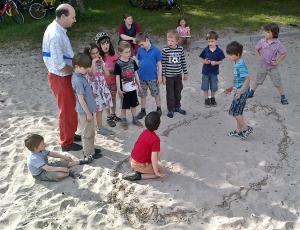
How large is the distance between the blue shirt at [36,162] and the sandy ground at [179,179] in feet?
Result: 0.55

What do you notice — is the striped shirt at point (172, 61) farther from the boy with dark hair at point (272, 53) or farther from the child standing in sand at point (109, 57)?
the boy with dark hair at point (272, 53)

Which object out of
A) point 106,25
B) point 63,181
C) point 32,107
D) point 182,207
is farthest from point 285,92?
point 106,25

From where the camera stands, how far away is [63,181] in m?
3.91

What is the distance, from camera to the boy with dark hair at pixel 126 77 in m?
4.84

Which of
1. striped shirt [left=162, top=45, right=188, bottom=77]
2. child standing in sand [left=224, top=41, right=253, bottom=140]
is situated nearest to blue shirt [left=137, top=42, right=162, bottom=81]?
striped shirt [left=162, top=45, right=188, bottom=77]

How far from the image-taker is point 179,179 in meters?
3.98

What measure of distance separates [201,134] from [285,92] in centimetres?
253

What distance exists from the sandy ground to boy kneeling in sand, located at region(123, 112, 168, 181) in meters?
0.12

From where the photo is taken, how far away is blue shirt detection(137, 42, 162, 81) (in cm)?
522

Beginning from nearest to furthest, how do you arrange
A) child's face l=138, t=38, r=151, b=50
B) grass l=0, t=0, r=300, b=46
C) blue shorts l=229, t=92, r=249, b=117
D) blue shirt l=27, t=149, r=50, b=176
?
1. blue shirt l=27, t=149, r=50, b=176
2. blue shorts l=229, t=92, r=249, b=117
3. child's face l=138, t=38, r=151, b=50
4. grass l=0, t=0, r=300, b=46

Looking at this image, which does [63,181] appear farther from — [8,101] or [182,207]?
[8,101]

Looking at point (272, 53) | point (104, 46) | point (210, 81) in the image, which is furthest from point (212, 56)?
point (104, 46)

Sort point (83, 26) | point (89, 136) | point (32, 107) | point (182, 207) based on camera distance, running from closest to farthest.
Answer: point (182, 207), point (89, 136), point (32, 107), point (83, 26)

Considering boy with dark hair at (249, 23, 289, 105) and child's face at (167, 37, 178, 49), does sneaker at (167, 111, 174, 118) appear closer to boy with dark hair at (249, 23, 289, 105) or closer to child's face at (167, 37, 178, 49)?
child's face at (167, 37, 178, 49)
